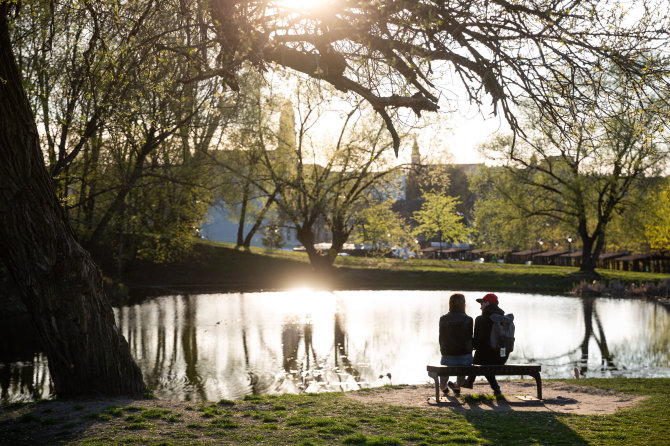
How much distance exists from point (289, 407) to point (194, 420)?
5.64 ft

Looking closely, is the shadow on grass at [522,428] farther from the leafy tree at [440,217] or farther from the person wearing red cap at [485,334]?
the leafy tree at [440,217]

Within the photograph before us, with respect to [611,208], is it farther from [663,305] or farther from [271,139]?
[271,139]

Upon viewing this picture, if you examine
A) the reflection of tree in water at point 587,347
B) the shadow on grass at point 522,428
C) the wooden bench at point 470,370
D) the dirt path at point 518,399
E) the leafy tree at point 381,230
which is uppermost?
the leafy tree at point 381,230

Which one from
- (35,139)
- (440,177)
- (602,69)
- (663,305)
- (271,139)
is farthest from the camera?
(440,177)

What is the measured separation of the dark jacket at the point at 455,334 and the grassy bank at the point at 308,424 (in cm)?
122

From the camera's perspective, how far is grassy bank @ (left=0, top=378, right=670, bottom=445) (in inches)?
308

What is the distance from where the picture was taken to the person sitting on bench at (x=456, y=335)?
1057cm

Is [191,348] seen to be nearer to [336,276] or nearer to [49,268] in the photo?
[49,268]

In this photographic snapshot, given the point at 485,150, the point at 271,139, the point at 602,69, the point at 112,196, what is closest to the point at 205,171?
the point at 112,196

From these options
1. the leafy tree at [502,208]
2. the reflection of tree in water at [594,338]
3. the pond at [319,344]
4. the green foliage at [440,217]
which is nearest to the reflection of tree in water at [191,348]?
the pond at [319,344]

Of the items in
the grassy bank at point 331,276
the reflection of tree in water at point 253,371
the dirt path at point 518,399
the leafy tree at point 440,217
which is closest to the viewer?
the dirt path at point 518,399

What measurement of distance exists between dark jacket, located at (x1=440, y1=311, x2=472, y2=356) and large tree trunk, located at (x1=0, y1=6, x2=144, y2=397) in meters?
5.37

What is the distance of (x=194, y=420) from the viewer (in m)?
8.98

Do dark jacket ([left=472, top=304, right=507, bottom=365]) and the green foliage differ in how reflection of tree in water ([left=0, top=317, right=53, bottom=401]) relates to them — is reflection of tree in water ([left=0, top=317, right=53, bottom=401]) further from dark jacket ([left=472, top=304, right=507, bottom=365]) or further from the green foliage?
the green foliage
